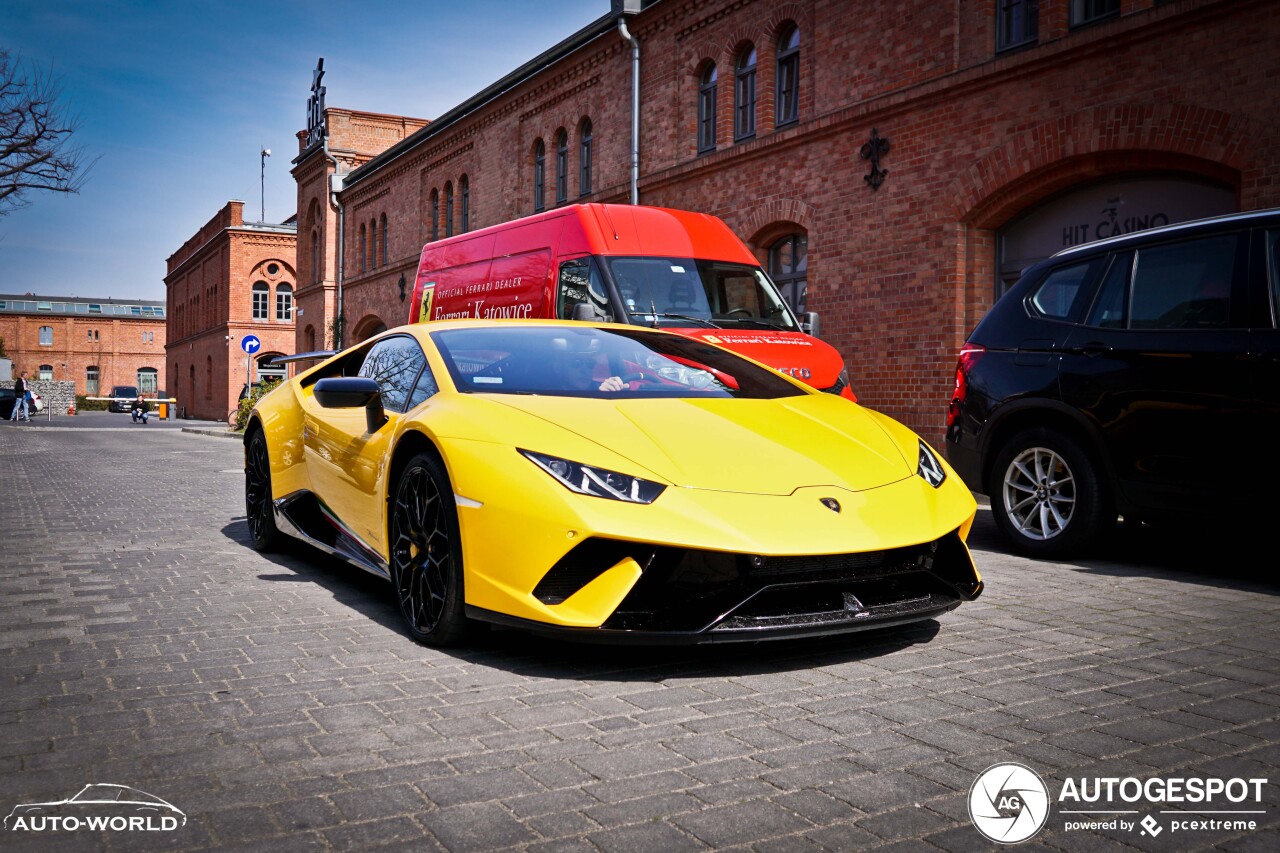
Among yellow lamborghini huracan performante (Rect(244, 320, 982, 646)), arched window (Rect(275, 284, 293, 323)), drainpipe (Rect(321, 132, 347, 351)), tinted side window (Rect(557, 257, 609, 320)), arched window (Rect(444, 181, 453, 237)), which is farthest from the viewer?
arched window (Rect(275, 284, 293, 323))

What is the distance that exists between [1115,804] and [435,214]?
29871mm

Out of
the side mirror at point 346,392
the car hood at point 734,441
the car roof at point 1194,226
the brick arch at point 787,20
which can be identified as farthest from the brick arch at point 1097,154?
the side mirror at point 346,392

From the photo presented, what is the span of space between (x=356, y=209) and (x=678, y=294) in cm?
2858

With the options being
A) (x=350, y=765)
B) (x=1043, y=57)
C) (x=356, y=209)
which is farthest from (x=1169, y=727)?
(x=356, y=209)

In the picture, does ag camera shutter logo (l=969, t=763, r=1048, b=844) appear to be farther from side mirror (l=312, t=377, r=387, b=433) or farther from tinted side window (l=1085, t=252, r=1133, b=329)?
tinted side window (l=1085, t=252, r=1133, b=329)

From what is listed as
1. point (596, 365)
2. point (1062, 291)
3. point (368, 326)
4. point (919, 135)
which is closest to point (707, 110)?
point (919, 135)

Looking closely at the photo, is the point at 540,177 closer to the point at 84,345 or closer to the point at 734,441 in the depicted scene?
the point at 734,441

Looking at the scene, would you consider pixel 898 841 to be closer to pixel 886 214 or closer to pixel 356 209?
pixel 886 214

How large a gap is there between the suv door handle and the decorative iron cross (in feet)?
28.3

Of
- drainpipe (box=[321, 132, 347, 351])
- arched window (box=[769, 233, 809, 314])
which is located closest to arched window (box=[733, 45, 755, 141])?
arched window (box=[769, 233, 809, 314])

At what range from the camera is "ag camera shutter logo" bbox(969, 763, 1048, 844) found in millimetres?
2518

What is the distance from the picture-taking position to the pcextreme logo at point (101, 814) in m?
2.51

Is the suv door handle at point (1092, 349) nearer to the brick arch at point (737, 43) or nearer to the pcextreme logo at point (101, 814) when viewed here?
the pcextreme logo at point (101, 814)

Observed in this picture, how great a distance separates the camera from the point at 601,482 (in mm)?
3746
